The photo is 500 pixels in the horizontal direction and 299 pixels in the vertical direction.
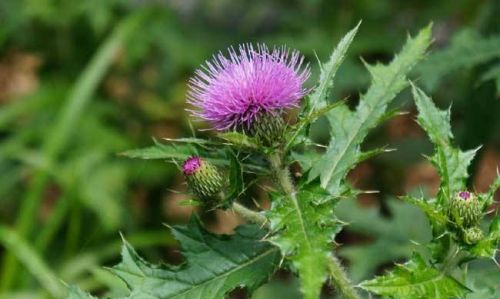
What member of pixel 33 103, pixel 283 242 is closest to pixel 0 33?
pixel 33 103

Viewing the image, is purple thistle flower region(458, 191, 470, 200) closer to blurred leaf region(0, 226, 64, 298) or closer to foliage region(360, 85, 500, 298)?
foliage region(360, 85, 500, 298)

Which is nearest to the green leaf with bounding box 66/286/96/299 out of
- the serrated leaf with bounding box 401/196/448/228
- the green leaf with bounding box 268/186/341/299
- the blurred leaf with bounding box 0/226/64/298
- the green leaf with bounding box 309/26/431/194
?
the green leaf with bounding box 268/186/341/299

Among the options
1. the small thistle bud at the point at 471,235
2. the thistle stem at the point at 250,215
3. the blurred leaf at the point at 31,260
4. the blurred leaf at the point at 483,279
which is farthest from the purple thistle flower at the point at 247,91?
the blurred leaf at the point at 31,260

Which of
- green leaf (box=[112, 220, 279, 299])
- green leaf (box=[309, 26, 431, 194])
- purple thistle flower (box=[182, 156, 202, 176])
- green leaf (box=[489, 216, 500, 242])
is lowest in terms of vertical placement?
green leaf (box=[489, 216, 500, 242])

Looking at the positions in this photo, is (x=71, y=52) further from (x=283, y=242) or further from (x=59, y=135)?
(x=283, y=242)

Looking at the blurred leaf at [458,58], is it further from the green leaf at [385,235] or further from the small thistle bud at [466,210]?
the small thistle bud at [466,210]
